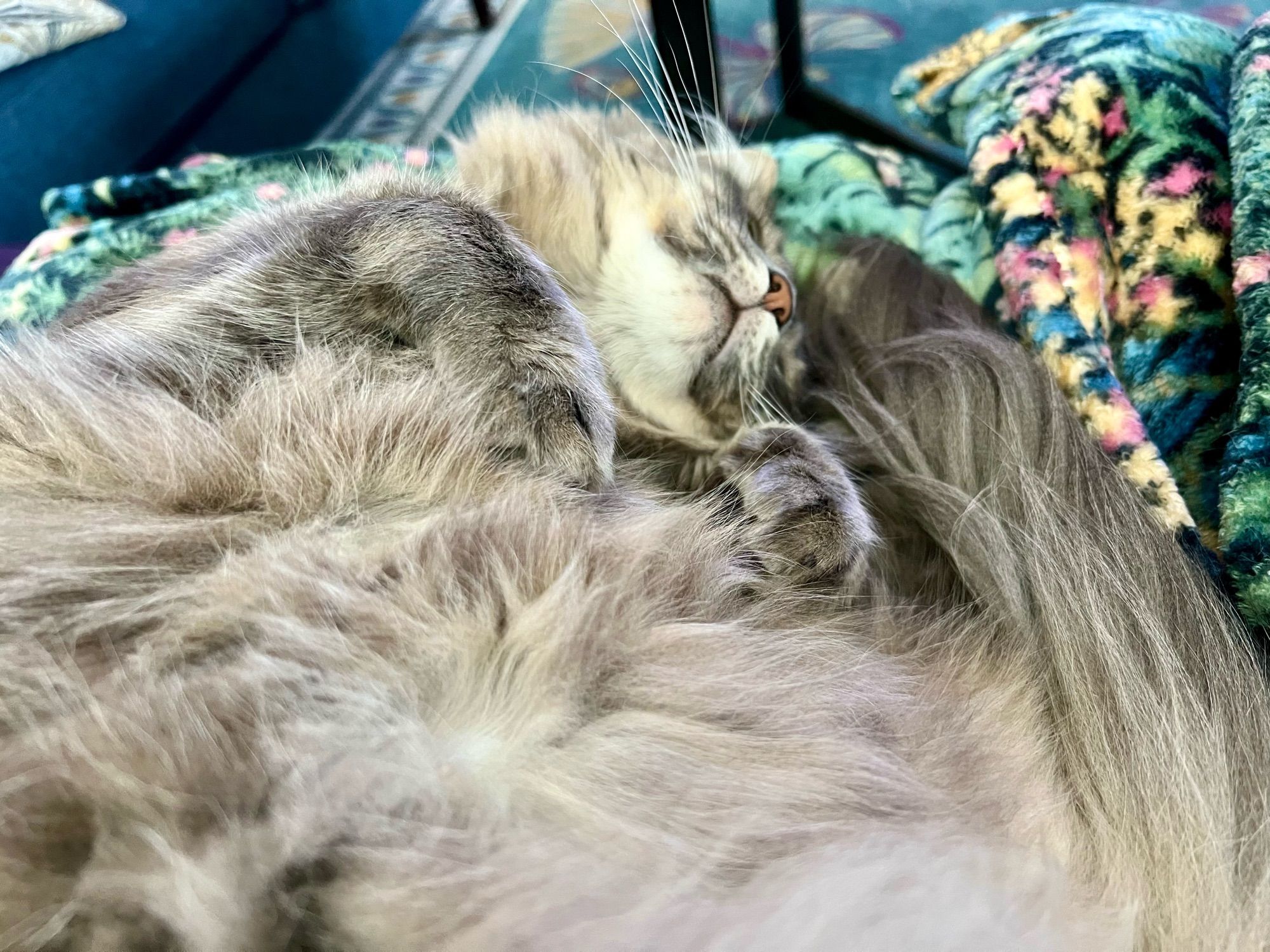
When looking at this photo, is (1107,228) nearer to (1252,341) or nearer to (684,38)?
(1252,341)

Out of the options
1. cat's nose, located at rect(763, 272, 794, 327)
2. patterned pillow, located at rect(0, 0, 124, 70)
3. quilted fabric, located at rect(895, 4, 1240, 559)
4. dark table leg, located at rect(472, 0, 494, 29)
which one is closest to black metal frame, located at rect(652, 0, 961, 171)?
cat's nose, located at rect(763, 272, 794, 327)

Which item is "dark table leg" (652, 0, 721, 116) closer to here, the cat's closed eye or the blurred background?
the blurred background

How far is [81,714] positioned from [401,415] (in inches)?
12.5

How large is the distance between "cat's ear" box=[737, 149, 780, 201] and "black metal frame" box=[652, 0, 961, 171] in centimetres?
11

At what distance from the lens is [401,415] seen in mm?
724

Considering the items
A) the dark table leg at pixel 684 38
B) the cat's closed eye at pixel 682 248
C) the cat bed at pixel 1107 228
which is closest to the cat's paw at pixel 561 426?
the cat's closed eye at pixel 682 248

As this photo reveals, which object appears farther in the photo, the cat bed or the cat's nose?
the cat's nose

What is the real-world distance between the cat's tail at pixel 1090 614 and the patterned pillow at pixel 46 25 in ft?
5.08

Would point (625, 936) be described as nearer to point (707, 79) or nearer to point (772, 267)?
point (772, 267)

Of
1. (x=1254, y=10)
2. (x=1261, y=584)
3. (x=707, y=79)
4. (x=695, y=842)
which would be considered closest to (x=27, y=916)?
(x=695, y=842)

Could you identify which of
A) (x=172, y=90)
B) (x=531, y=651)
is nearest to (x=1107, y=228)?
(x=531, y=651)

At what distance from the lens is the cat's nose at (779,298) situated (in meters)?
1.16

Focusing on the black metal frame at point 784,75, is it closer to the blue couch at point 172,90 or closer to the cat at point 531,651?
Result: the cat at point 531,651

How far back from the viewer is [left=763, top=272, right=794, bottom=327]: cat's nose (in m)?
1.16
